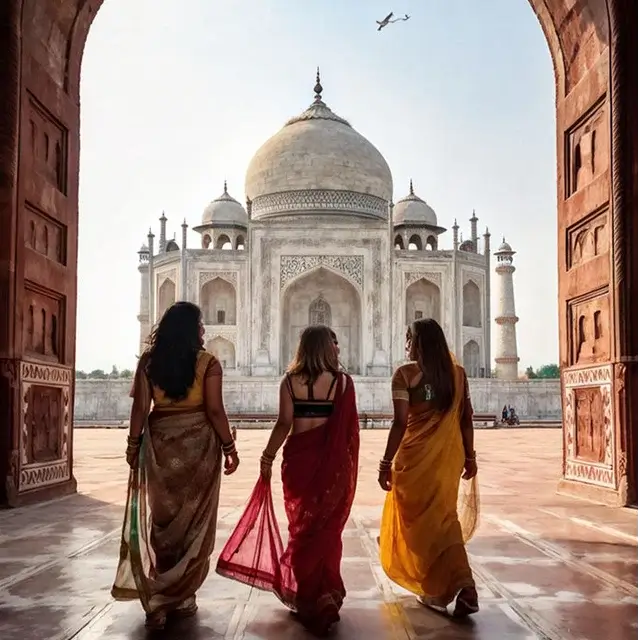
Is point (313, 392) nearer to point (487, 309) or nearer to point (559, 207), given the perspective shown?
point (559, 207)

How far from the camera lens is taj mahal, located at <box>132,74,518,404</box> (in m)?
24.6

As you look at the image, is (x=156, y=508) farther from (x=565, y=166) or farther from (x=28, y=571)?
(x=565, y=166)

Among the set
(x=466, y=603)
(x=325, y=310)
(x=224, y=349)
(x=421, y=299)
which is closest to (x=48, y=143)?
Result: (x=466, y=603)

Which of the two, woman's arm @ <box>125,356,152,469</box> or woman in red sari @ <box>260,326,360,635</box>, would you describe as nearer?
woman in red sari @ <box>260,326,360,635</box>

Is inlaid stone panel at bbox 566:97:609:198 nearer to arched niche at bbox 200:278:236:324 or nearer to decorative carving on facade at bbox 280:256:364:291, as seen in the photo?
decorative carving on facade at bbox 280:256:364:291

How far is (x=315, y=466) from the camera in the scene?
2.89 metres

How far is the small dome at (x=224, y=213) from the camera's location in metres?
29.3

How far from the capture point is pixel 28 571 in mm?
3467

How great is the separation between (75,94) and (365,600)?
5.06 meters

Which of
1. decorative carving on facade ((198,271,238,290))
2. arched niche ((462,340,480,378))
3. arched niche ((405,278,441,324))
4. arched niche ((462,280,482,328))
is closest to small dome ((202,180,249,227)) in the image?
decorative carving on facade ((198,271,238,290))

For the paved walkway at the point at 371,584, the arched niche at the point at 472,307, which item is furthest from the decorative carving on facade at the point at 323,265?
the paved walkway at the point at 371,584

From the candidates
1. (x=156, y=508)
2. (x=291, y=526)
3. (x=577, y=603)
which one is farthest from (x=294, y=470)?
(x=577, y=603)

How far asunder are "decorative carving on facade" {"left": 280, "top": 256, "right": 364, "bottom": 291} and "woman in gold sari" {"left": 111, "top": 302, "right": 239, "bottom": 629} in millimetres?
21652

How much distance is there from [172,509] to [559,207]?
478 centimetres
